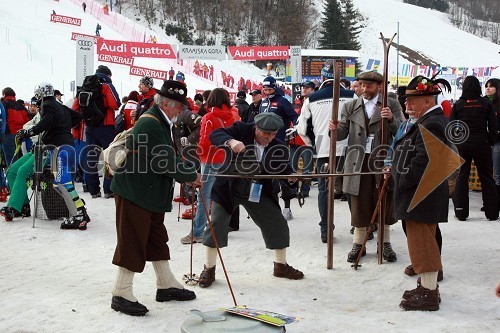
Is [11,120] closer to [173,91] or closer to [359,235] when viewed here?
[173,91]

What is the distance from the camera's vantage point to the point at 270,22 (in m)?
68.7

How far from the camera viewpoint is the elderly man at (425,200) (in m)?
4.67

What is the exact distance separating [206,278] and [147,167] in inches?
55.4

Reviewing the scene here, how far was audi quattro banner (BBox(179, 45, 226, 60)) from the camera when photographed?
19594 mm

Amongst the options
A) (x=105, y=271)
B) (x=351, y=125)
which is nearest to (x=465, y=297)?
(x=351, y=125)

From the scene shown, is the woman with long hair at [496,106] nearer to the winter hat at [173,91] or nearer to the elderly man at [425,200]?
the elderly man at [425,200]

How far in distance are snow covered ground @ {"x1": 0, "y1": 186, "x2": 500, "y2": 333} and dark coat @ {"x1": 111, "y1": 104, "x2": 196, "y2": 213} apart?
1.00 meters

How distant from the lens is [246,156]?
18.0ft

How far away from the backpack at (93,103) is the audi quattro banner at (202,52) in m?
9.95

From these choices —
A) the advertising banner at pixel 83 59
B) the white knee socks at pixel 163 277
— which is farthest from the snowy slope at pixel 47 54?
the white knee socks at pixel 163 277

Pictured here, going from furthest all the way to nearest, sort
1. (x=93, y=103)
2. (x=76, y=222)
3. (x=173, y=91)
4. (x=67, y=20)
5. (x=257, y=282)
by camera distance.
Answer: (x=67, y=20)
(x=93, y=103)
(x=76, y=222)
(x=257, y=282)
(x=173, y=91)

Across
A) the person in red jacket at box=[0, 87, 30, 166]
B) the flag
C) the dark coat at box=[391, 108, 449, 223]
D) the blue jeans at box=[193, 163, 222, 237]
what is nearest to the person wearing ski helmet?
the blue jeans at box=[193, 163, 222, 237]

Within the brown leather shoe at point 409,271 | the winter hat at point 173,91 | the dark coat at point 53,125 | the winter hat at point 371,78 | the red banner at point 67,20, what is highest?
the red banner at point 67,20

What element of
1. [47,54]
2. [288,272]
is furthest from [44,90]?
[47,54]
